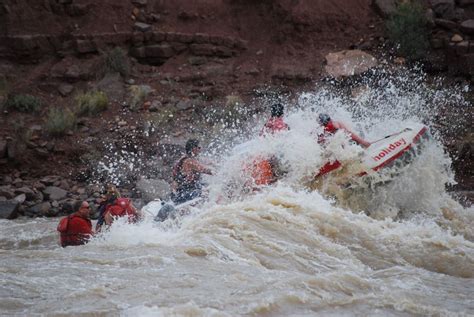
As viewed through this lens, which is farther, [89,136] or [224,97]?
[224,97]

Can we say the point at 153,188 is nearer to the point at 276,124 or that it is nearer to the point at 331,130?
the point at 276,124

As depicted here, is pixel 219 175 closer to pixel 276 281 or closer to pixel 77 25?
pixel 276 281

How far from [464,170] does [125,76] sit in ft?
28.5

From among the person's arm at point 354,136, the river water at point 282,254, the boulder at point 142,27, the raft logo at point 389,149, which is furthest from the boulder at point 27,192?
the raft logo at point 389,149

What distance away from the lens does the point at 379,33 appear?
19.9 meters

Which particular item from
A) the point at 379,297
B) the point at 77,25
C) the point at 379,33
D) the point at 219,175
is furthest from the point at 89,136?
the point at 379,297

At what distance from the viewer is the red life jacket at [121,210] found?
434 inches

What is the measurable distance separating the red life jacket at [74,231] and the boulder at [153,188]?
412cm

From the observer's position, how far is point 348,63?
18875 millimetres

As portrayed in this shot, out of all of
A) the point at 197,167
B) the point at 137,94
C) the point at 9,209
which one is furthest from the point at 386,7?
the point at 9,209

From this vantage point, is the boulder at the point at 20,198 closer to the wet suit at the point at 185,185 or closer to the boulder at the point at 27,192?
the boulder at the point at 27,192

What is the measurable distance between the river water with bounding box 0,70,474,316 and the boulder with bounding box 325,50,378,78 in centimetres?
507

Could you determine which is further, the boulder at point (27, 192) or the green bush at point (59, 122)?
the green bush at point (59, 122)

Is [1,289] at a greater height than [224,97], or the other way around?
[224,97]
